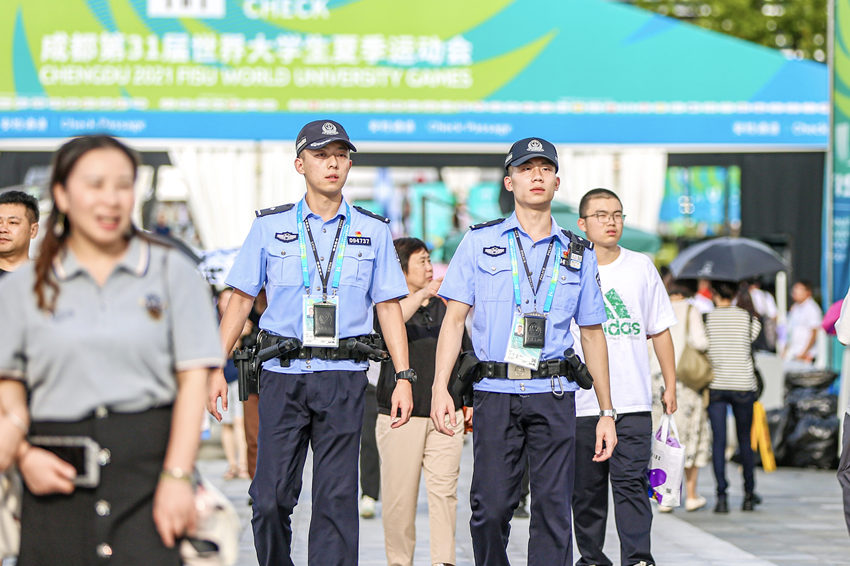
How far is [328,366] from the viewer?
20.1ft

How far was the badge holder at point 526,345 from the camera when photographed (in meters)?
6.05

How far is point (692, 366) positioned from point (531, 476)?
17.2 ft

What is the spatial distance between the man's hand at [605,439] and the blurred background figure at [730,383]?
16.5 ft

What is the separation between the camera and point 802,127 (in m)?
20.2

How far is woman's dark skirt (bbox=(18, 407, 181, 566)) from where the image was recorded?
3783mm

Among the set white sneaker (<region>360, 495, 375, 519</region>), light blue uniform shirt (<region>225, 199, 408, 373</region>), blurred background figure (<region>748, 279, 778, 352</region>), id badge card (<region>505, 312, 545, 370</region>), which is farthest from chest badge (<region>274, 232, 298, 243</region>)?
blurred background figure (<region>748, 279, 778, 352</region>)

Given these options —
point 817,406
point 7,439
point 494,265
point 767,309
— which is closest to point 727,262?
point 817,406

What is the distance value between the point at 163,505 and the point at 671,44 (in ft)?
57.0

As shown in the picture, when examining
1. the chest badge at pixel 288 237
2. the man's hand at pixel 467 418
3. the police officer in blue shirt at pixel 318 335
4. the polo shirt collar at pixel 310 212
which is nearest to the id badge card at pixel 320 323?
the police officer in blue shirt at pixel 318 335

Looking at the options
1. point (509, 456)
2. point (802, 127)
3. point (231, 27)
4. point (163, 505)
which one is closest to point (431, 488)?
point (509, 456)

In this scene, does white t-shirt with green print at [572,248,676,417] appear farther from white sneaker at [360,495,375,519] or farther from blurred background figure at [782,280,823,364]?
blurred background figure at [782,280,823,364]

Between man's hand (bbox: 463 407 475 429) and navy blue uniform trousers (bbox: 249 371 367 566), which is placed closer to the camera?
navy blue uniform trousers (bbox: 249 371 367 566)

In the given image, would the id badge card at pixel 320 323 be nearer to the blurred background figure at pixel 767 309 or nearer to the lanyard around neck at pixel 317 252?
the lanyard around neck at pixel 317 252

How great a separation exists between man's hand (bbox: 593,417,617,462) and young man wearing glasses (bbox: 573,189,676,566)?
2.92 feet
